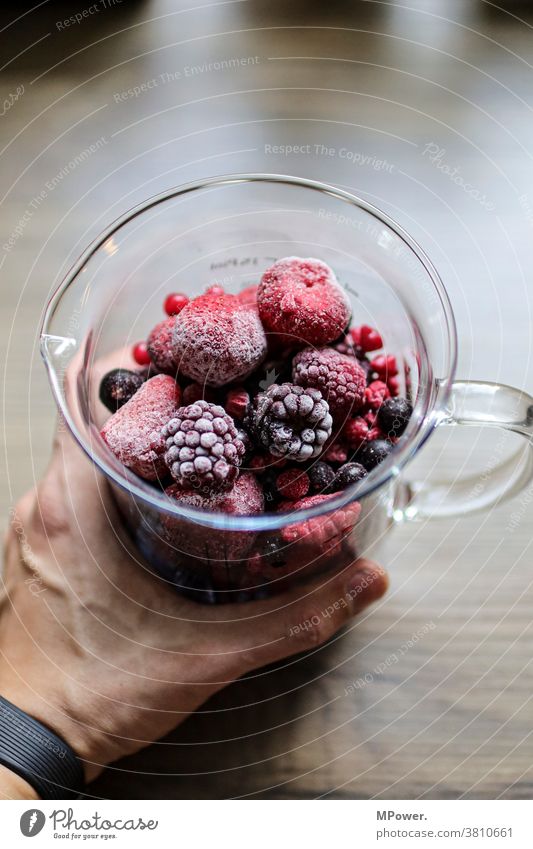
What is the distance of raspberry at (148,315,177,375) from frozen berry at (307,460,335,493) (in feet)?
0.48

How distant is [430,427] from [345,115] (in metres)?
0.53

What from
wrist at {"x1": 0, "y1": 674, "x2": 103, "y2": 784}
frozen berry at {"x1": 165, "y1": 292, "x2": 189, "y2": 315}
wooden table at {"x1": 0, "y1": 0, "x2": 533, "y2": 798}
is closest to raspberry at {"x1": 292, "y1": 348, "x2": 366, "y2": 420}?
frozen berry at {"x1": 165, "y1": 292, "x2": 189, "y2": 315}

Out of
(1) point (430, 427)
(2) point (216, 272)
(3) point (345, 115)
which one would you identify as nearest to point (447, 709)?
(1) point (430, 427)

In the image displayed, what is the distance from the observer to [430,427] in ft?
2.12

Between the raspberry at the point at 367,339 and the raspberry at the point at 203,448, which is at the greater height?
the raspberry at the point at 367,339

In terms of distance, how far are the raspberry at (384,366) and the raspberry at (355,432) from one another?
0.08 metres

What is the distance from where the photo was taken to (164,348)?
2.15 ft

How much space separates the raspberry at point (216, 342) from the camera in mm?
599

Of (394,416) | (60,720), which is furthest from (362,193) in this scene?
(60,720)

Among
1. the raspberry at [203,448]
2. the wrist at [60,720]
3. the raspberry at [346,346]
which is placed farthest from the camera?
the wrist at [60,720]

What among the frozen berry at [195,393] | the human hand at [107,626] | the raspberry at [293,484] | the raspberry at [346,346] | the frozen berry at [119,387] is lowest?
the human hand at [107,626]

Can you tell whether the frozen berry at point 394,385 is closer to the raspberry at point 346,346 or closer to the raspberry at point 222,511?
the raspberry at point 346,346

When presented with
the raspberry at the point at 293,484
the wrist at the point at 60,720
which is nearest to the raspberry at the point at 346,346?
the raspberry at the point at 293,484

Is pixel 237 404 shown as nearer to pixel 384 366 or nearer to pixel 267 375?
pixel 267 375
